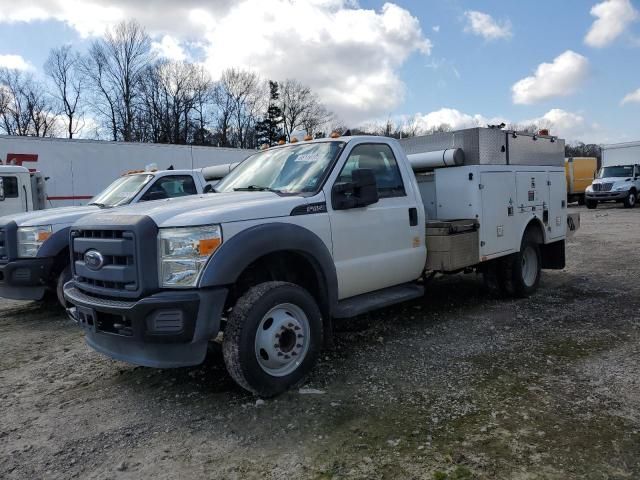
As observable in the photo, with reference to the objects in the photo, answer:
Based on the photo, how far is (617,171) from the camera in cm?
2645

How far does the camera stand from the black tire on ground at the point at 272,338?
3609 mm

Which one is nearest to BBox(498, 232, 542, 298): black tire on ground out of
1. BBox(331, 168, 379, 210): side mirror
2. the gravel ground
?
the gravel ground

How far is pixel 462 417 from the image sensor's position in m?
3.49

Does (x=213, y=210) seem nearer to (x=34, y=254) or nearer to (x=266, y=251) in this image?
(x=266, y=251)

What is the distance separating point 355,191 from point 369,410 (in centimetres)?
189

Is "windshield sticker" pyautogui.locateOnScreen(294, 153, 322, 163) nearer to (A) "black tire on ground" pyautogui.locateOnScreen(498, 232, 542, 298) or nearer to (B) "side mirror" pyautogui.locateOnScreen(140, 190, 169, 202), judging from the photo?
(A) "black tire on ground" pyautogui.locateOnScreen(498, 232, 542, 298)

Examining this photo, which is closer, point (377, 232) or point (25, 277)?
point (377, 232)

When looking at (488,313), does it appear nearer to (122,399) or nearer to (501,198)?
(501,198)

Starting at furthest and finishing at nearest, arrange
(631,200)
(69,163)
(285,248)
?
(631,200), (69,163), (285,248)

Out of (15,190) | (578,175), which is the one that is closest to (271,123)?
(578,175)

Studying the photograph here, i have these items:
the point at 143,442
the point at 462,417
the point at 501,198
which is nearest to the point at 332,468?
the point at 462,417

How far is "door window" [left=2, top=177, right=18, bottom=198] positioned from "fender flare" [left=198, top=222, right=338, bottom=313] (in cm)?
1022

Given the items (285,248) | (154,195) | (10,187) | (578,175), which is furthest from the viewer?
(578,175)

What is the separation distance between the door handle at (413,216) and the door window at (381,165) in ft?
0.62
